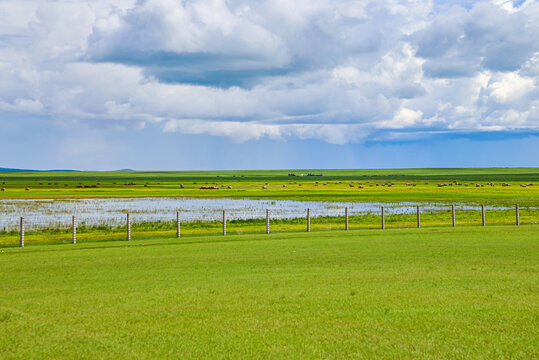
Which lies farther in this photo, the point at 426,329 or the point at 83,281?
the point at 83,281

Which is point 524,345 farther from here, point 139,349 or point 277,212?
point 277,212

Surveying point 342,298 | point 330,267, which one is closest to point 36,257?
point 330,267

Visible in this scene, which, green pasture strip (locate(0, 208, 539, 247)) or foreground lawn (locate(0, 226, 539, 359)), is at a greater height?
green pasture strip (locate(0, 208, 539, 247))

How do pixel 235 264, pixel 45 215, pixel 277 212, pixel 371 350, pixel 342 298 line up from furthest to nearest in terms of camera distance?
pixel 277 212
pixel 45 215
pixel 235 264
pixel 342 298
pixel 371 350

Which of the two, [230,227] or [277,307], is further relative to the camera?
[230,227]

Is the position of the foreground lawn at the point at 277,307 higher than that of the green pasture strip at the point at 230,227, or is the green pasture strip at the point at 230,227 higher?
the green pasture strip at the point at 230,227

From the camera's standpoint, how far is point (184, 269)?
17000 mm

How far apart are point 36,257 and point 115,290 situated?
34.8 ft

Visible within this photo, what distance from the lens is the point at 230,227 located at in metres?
41.9

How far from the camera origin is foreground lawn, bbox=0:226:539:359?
8180 millimetres

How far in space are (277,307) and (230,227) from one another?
103 feet

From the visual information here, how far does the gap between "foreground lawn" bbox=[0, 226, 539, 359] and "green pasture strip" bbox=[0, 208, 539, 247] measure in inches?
647

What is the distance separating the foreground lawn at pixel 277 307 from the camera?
818 centimetres

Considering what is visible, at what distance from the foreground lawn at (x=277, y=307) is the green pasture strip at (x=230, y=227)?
16.4 metres
